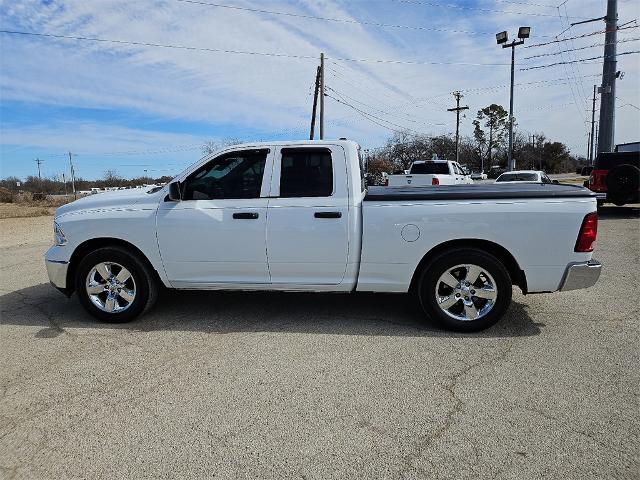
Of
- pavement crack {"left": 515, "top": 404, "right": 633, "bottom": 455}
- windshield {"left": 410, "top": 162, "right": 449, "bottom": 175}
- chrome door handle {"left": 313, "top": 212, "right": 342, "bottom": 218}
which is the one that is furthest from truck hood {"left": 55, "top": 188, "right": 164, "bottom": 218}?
windshield {"left": 410, "top": 162, "right": 449, "bottom": 175}

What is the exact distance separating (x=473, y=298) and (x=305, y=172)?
208 cm

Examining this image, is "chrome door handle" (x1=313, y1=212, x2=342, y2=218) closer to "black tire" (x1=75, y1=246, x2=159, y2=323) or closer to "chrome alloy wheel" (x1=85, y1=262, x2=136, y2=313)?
"black tire" (x1=75, y1=246, x2=159, y2=323)

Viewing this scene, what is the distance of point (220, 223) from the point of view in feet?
15.1

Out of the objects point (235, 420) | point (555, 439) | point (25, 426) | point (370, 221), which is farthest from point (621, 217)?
point (25, 426)

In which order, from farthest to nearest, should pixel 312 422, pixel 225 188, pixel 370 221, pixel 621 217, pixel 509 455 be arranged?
pixel 621 217, pixel 225 188, pixel 370 221, pixel 312 422, pixel 509 455

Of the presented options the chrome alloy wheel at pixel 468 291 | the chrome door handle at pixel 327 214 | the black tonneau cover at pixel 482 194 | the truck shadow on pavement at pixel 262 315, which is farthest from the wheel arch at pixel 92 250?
the chrome alloy wheel at pixel 468 291

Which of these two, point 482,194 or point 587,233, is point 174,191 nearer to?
point 482,194

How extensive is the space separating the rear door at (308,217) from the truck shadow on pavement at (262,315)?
1.69 feet

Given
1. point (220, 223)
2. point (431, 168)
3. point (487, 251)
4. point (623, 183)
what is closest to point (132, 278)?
point (220, 223)

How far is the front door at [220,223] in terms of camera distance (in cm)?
460

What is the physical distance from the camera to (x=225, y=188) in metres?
4.72

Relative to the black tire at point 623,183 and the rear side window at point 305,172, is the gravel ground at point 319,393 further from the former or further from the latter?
the black tire at point 623,183

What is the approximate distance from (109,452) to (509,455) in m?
2.33

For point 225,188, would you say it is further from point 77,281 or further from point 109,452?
point 109,452
